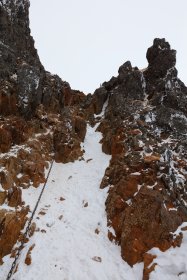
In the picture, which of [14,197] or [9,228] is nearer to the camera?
[9,228]

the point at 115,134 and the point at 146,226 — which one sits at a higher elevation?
the point at 115,134

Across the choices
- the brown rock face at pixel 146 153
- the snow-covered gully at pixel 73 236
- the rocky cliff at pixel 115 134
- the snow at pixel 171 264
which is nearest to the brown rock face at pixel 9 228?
the rocky cliff at pixel 115 134

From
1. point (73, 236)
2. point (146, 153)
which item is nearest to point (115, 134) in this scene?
point (146, 153)

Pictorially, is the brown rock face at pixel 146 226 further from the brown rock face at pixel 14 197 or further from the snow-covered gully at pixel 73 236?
the brown rock face at pixel 14 197

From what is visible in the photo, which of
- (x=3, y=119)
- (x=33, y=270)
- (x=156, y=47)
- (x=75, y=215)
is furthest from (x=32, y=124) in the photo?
(x=156, y=47)

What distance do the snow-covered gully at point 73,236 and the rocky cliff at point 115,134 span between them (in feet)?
2.86

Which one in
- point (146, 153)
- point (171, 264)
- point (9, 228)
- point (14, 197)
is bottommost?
point (9, 228)

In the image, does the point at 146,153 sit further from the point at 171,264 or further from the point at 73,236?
the point at 171,264

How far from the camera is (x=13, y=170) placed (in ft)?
74.6

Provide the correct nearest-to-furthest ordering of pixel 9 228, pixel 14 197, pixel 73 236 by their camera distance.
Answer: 1. pixel 9 228
2. pixel 73 236
3. pixel 14 197

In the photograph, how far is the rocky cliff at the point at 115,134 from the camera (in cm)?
1891

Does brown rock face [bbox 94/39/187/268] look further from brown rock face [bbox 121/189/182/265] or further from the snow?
the snow

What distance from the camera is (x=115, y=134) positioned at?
31.7 m

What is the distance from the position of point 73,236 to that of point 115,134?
15.0 meters
